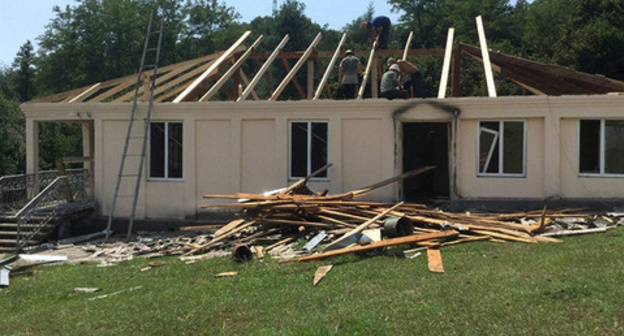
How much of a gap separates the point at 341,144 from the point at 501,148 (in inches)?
156

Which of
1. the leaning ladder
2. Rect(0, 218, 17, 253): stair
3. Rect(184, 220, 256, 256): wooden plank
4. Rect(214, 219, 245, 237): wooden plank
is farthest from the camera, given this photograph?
the leaning ladder

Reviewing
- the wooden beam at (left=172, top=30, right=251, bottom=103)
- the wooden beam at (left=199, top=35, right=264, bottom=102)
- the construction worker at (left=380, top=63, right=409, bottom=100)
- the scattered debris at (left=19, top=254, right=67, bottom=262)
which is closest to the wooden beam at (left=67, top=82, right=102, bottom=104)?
the wooden beam at (left=172, top=30, right=251, bottom=103)

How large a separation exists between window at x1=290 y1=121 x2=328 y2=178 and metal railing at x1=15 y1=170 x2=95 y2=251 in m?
5.96

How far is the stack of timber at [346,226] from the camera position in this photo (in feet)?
33.9

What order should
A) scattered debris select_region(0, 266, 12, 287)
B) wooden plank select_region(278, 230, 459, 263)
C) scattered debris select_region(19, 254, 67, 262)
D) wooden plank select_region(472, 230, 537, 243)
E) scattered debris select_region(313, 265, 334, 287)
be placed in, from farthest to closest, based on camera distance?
scattered debris select_region(19, 254, 67, 262) < scattered debris select_region(0, 266, 12, 287) < wooden plank select_region(472, 230, 537, 243) < wooden plank select_region(278, 230, 459, 263) < scattered debris select_region(313, 265, 334, 287)

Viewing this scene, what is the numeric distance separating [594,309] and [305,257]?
4.92 metres

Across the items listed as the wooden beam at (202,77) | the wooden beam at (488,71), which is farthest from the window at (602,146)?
the wooden beam at (202,77)

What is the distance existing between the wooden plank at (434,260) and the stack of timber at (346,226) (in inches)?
14.7

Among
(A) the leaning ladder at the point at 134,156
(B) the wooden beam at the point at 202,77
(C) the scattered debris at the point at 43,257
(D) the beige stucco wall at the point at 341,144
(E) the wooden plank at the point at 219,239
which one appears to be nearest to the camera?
(E) the wooden plank at the point at 219,239

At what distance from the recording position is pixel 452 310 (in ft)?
20.4

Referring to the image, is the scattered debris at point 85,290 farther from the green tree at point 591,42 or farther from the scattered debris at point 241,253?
the green tree at point 591,42

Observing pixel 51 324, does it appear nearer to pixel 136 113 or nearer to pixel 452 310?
pixel 452 310

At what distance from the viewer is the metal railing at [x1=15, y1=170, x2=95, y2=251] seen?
46.8 feet

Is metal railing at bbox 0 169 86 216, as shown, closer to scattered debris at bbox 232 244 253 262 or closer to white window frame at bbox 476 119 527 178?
scattered debris at bbox 232 244 253 262
